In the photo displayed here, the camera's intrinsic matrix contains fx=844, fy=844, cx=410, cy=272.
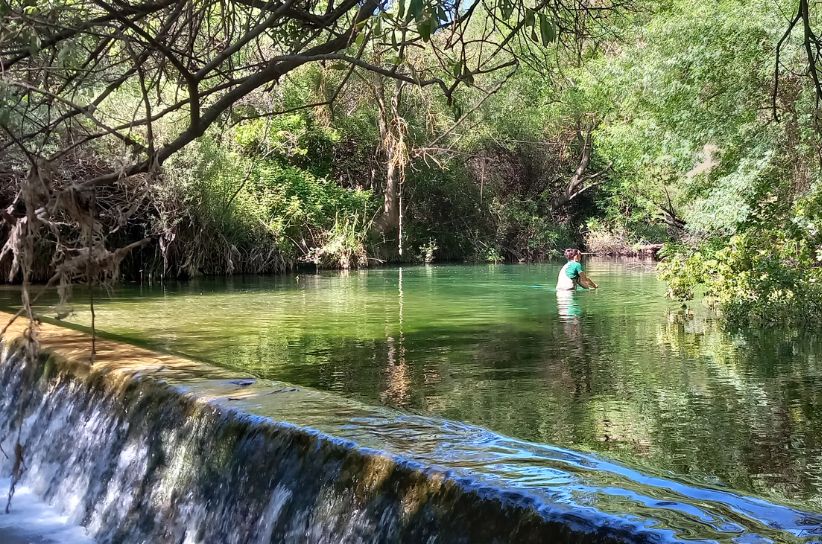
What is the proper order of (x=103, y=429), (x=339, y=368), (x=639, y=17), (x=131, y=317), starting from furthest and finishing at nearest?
(x=639, y=17) → (x=131, y=317) → (x=339, y=368) → (x=103, y=429)

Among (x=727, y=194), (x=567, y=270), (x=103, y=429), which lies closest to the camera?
(x=103, y=429)

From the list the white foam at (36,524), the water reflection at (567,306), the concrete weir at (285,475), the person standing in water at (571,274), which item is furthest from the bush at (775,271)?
the white foam at (36,524)

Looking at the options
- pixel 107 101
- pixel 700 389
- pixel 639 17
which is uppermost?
pixel 639 17

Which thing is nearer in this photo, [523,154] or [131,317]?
[131,317]

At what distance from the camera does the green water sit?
18.1 feet

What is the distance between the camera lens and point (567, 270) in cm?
1620

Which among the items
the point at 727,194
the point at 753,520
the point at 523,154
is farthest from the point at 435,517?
the point at 523,154

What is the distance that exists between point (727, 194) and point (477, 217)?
63.8 feet

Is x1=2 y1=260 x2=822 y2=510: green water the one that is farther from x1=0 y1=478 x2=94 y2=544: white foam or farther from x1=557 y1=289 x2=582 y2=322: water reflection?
x1=0 y1=478 x2=94 y2=544: white foam

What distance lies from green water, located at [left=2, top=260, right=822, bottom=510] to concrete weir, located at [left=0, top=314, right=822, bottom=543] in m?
0.83

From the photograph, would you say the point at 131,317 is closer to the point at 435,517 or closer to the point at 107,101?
the point at 107,101

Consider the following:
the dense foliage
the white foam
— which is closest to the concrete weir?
the white foam

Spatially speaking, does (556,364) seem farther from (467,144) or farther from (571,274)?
(467,144)

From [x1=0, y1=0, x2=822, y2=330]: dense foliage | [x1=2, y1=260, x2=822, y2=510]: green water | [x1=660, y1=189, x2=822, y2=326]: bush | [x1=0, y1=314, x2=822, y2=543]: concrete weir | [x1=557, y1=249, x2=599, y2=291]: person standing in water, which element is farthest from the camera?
[x1=557, y1=249, x2=599, y2=291]: person standing in water
